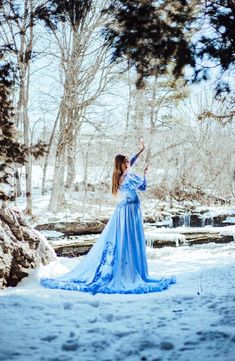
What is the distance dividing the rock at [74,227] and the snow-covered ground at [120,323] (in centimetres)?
800

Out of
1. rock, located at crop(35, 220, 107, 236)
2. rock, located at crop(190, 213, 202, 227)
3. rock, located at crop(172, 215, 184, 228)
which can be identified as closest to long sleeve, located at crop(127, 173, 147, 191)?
rock, located at crop(35, 220, 107, 236)

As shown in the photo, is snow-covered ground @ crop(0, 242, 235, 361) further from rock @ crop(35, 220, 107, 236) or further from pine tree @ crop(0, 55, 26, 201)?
rock @ crop(35, 220, 107, 236)

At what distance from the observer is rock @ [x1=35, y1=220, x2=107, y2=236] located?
13455mm

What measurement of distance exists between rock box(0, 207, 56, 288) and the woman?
0.42 meters

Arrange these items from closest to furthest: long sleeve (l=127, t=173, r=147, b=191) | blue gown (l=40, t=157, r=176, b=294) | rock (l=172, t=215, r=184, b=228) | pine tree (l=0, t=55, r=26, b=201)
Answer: pine tree (l=0, t=55, r=26, b=201), blue gown (l=40, t=157, r=176, b=294), long sleeve (l=127, t=173, r=147, b=191), rock (l=172, t=215, r=184, b=228)

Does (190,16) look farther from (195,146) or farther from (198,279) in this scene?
(195,146)

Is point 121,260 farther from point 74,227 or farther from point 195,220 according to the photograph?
point 195,220

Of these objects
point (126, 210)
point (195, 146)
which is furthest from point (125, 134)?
point (126, 210)

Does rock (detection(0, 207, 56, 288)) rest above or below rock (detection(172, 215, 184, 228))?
above

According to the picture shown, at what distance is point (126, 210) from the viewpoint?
570cm

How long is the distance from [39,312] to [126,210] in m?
2.27

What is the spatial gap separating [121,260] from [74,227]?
28.0 ft

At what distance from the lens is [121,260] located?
213 inches

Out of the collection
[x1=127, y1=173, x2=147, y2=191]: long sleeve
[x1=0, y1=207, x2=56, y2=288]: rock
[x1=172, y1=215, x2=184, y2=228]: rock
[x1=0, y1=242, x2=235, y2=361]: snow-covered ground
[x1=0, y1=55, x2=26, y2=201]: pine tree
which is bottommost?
[x1=172, y1=215, x2=184, y2=228]: rock
